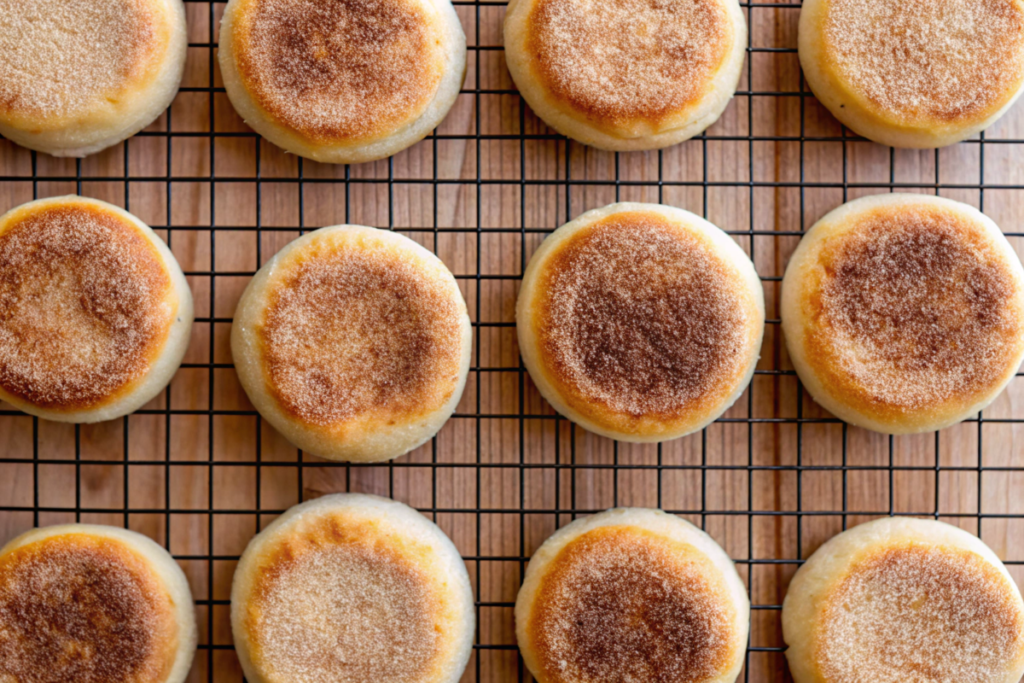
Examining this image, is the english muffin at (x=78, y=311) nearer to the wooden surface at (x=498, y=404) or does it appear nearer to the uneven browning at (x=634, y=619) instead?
the wooden surface at (x=498, y=404)

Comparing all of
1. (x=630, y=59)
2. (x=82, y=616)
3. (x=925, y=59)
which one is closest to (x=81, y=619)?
(x=82, y=616)

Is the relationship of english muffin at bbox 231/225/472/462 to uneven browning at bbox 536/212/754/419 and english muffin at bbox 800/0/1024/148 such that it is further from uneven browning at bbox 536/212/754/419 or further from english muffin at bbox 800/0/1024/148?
english muffin at bbox 800/0/1024/148

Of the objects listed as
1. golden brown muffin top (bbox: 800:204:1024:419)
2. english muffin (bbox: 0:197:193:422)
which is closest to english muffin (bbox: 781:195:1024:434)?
golden brown muffin top (bbox: 800:204:1024:419)

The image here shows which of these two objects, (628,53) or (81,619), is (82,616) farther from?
(628,53)

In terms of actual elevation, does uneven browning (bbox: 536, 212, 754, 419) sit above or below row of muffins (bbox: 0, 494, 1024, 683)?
above

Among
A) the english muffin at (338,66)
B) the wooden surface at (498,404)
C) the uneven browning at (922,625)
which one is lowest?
the uneven browning at (922,625)

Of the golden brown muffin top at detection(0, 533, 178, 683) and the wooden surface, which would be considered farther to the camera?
the wooden surface

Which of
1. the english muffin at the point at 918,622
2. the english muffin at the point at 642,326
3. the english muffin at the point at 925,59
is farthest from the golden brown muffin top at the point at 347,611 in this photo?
the english muffin at the point at 925,59
